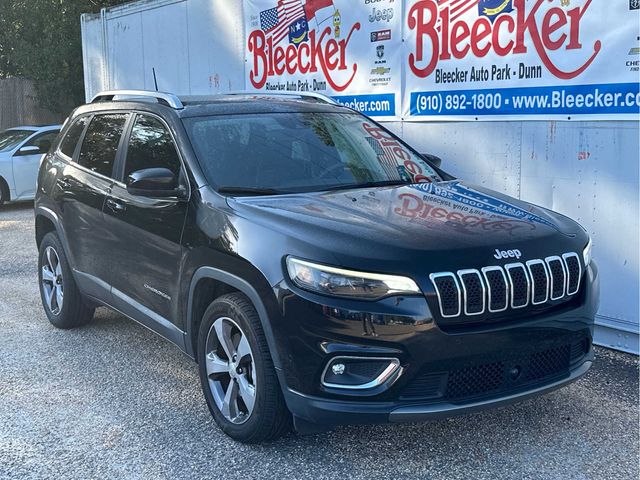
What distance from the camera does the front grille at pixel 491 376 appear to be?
3480 millimetres

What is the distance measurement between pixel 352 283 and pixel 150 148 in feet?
6.89

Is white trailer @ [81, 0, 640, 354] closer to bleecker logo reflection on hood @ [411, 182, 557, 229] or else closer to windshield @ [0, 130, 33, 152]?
bleecker logo reflection on hood @ [411, 182, 557, 229]

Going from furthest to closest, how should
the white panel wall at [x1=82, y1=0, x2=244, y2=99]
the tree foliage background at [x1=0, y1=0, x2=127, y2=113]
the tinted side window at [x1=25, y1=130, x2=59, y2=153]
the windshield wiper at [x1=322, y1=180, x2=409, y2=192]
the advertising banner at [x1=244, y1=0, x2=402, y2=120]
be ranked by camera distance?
the tree foliage background at [x1=0, y1=0, x2=127, y2=113], the tinted side window at [x1=25, y1=130, x2=59, y2=153], the white panel wall at [x1=82, y1=0, x2=244, y2=99], the advertising banner at [x1=244, y1=0, x2=402, y2=120], the windshield wiper at [x1=322, y1=180, x2=409, y2=192]

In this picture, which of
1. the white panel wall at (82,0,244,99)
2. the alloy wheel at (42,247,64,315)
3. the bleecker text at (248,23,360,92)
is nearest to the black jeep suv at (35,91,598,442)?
the alloy wheel at (42,247,64,315)

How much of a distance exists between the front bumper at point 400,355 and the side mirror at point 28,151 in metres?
11.2

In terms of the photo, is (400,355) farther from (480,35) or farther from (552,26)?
(480,35)

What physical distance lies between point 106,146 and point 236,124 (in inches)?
47.3

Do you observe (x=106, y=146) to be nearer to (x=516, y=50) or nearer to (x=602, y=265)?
(x=516, y=50)

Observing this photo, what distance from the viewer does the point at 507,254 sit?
3611 mm

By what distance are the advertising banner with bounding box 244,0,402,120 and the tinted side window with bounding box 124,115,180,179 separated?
294cm

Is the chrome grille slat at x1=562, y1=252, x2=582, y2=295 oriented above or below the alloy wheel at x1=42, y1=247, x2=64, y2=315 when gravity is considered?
above

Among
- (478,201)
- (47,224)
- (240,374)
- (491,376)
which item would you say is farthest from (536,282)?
(47,224)

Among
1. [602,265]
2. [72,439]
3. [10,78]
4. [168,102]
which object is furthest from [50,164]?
[10,78]

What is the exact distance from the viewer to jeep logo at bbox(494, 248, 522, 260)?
3.58 m
